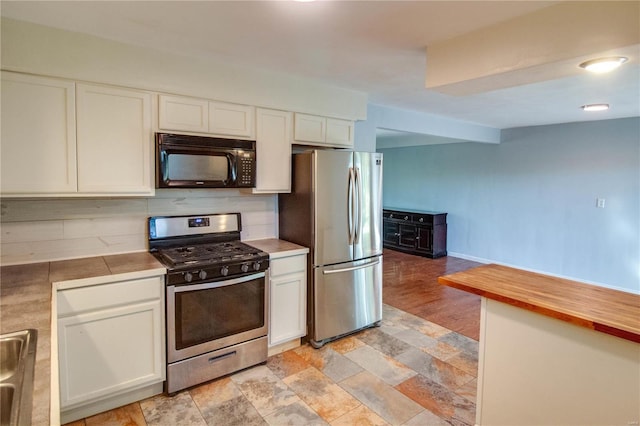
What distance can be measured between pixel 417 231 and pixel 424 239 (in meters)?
0.21

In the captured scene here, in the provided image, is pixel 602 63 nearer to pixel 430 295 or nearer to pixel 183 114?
pixel 183 114

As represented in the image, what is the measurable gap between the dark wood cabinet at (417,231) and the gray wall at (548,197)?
317 mm

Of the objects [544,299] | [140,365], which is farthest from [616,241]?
[140,365]

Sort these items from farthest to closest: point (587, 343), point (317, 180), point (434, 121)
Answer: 1. point (434, 121)
2. point (317, 180)
3. point (587, 343)

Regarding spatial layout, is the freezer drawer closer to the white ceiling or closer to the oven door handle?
the oven door handle

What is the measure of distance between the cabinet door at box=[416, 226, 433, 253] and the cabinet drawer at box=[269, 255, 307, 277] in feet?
13.8

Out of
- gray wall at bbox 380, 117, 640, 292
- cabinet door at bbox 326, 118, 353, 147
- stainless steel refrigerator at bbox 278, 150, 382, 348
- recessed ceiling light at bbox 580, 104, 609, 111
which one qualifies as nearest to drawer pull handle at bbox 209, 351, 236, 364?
stainless steel refrigerator at bbox 278, 150, 382, 348

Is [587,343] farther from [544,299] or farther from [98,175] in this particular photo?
[98,175]

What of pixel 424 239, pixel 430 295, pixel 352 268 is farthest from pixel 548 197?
pixel 352 268

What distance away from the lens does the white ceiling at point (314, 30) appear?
5.94ft

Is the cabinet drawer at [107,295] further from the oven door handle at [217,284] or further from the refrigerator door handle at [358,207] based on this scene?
the refrigerator door handle at [358,207]

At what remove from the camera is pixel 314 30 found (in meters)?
2.09

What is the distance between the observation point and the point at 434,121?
4.77 metres

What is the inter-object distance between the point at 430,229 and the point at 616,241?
8.75 feet
